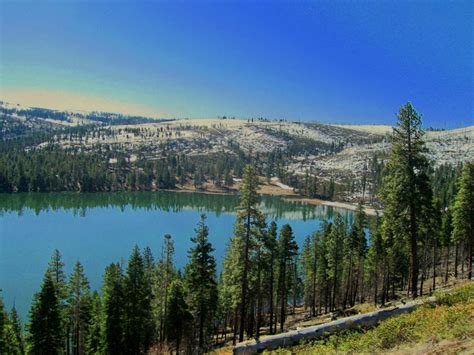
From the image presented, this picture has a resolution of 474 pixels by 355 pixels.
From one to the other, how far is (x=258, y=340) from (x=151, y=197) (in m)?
188

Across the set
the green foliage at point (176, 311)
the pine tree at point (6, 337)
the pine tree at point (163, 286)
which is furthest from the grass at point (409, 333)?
the pine tree at point (6, 337)

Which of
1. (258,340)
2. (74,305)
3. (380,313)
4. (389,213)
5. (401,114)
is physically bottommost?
(74,305)

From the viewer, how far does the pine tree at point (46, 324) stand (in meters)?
30.7

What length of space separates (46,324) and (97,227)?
301ft

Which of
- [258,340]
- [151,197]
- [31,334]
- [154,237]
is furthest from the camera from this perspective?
[151,197]

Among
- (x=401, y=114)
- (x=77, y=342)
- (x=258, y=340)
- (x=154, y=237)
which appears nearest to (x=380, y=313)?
(x=258, y=340)

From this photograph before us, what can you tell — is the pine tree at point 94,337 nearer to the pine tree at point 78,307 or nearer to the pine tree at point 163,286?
the pine tree at point 78,307

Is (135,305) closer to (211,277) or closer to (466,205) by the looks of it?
(211,277)

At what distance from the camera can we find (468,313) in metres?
13.9

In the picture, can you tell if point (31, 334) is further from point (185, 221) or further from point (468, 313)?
point (185, 221)

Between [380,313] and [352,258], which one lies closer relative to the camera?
[380,313]

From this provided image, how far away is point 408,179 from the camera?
2414cm

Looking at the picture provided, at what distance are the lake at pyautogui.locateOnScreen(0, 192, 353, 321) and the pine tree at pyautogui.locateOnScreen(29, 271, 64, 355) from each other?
20529 mm

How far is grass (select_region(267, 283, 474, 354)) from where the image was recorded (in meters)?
12.5
